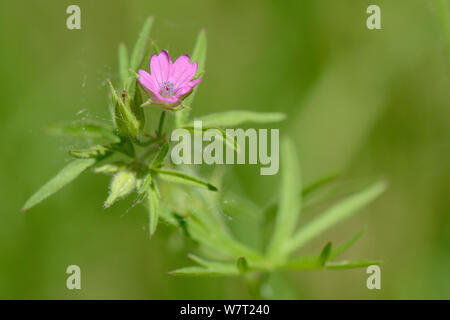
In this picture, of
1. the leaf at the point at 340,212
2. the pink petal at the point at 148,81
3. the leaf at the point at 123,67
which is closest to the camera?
the pink petal at the point at 148,81

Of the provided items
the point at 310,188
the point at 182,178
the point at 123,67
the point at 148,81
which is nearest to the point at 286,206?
the point at 310,188

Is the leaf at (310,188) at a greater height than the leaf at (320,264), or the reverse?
the leaf at (310,188)

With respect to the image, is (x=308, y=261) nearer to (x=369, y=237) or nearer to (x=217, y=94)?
(x=369, y=237)

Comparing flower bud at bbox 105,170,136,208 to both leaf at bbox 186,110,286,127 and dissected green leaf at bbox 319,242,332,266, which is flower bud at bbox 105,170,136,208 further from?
dissected green leaf at bbox 319,242,332,266

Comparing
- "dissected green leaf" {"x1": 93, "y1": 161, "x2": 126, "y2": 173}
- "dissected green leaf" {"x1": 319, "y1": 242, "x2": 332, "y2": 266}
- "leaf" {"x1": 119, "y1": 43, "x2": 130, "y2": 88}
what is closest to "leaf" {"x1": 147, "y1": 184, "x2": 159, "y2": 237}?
"dissected green leaf" {"x1": 93, "y1": 161, "x2": 126, "y2": 173}

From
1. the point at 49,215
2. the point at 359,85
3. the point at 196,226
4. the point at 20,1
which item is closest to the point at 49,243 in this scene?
the point at 49,215

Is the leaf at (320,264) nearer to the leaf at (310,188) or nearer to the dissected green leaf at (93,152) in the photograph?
the leaf at (310,188)

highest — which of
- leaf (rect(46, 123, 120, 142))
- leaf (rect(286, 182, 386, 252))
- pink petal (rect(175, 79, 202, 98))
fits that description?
pink petal (rect(175, 79, 202, 98))

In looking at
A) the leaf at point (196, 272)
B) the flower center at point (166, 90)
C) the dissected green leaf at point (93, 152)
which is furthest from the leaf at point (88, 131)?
the leaf at point (196, 272)
